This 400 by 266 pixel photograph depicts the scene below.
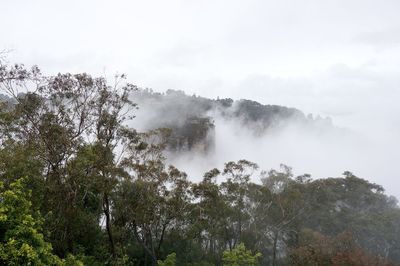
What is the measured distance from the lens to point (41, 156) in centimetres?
1472

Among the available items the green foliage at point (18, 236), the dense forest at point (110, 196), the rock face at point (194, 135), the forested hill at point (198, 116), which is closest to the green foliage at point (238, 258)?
the dense forest at point (110, 196)

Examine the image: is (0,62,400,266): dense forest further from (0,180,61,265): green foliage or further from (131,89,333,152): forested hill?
(131,89,333,152): forested hill

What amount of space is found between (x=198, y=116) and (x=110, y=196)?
62.6 metres

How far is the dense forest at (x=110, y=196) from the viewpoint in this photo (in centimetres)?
1369

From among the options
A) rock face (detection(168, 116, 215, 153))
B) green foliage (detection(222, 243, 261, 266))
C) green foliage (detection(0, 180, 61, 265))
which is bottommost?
green foliage (detection(222, 243, 261, 266))

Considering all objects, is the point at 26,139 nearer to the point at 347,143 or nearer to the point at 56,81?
the point at 56,81

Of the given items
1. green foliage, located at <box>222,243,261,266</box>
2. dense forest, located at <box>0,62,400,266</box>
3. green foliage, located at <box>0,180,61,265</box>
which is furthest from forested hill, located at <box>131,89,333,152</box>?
green foliage, located at <box>0,180,61,265</box>

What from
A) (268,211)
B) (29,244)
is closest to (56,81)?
(29,244)

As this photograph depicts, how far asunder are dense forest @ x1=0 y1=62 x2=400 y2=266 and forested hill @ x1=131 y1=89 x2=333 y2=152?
57.6 feet

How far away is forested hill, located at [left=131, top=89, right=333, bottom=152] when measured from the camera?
2697 inches

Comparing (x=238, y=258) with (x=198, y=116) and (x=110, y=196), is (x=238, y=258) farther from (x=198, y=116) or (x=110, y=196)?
(x=198, y=116)

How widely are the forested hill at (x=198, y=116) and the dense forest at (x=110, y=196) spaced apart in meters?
17.5

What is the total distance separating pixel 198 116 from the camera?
81125 millimetres

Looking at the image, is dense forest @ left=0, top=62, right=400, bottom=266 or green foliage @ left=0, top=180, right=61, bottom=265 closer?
green foliage @ left=0, top=180, right=61, bottom=265
